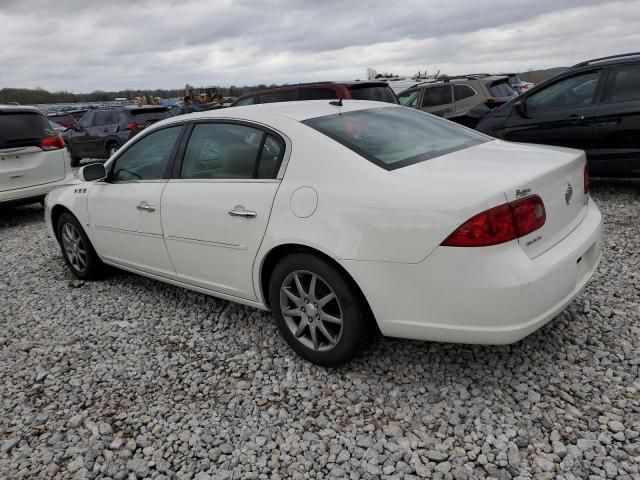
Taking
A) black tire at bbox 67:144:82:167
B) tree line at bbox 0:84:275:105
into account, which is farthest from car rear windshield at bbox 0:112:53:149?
tree line at bbox 0:84:275:105

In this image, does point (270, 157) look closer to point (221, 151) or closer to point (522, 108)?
point (221, 151)

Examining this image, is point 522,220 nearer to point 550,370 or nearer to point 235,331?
point 550,370

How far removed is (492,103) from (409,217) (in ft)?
24.4

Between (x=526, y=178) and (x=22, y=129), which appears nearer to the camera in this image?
(x=526, y=178)

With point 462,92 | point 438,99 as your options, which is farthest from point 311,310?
point 438,99

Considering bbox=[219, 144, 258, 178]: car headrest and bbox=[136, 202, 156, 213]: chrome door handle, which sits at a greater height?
bbox=[219, 144, 258, 178]: car headrest

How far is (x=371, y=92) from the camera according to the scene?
29.3 feet

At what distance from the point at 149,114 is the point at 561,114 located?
10864 mm

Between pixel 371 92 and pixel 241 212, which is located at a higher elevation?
pixel 371 92

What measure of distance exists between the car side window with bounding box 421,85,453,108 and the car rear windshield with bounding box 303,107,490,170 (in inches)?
350

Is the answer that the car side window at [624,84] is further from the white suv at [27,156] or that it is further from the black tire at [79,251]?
the white suv at [27,156]

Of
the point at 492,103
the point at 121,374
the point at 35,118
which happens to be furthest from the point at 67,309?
the point at 492,103

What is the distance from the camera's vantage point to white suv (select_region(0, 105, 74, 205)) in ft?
22.9

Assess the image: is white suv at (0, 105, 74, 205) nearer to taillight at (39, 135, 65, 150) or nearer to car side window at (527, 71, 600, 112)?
taillight at (39, 135, 65, 150)
